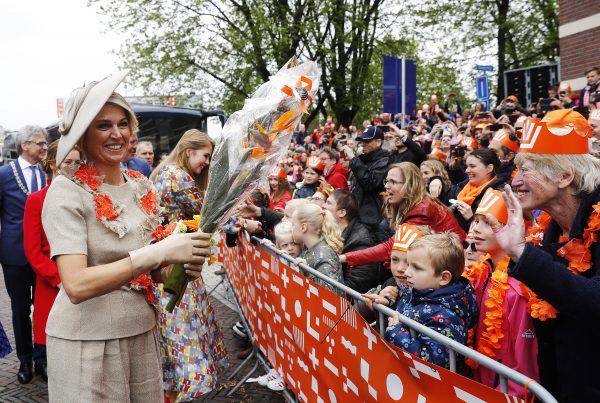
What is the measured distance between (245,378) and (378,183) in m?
2.81

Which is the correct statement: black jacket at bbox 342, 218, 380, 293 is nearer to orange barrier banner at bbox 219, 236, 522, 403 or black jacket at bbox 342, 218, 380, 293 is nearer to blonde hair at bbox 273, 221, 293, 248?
blonde hair at bbox 273, 221, 293, 248

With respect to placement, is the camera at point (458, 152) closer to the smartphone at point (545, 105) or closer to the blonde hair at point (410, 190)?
the blonde hair at point (410, 190)

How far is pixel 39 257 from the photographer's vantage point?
4875mm

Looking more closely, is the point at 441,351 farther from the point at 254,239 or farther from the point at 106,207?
the point at 254,239

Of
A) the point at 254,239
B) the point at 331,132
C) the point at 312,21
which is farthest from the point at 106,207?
the point at 312,21

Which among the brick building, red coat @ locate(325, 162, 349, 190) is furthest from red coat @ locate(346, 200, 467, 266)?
the brick building

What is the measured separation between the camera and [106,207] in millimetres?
2301

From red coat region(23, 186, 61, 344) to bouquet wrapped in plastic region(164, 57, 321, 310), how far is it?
2946 millimetres

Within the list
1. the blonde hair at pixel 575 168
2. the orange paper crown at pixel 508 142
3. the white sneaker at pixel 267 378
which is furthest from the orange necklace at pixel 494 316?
the orange paper crown at pixel 508 142

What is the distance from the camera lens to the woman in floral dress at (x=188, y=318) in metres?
3.73

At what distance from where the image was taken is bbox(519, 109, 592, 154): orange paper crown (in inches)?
92.6

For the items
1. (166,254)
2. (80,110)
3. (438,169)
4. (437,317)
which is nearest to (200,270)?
(166,254)

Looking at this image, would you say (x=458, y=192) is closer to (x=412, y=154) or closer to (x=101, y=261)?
(x=412, y=154)

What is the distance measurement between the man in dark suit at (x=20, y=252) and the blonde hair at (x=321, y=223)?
2828mm
